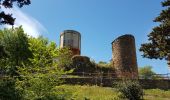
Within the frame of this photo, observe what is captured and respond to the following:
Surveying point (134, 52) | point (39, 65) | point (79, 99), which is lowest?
point (79, 99)

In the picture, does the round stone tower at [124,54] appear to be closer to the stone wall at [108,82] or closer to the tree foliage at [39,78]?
the stone wall at [108,82]

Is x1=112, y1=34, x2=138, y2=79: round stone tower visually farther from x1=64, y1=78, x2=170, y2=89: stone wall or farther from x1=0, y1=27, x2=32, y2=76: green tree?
x1=0, y1=27, x2=32, y2=76: green tree

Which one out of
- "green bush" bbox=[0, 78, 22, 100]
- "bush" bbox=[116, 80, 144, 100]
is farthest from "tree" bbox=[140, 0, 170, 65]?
"green bush" bbox=[0, 78, 22, 100]

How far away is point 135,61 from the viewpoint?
5256cm

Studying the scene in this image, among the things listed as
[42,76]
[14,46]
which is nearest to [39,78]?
[42,76]

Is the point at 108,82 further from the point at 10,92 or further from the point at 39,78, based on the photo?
the point at 39,78

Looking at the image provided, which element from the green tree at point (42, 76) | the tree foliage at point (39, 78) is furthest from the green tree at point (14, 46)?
the green tree at point (42, 76)

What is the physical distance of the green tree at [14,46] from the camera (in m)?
45.9

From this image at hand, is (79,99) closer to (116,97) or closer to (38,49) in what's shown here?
(116,97)

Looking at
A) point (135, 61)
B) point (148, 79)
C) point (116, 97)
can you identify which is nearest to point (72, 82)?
point (148, 79)

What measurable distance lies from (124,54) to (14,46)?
16.0 m

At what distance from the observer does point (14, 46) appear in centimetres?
4791

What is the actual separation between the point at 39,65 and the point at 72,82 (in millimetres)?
17242

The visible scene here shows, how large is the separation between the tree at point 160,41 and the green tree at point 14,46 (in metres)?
23.2
